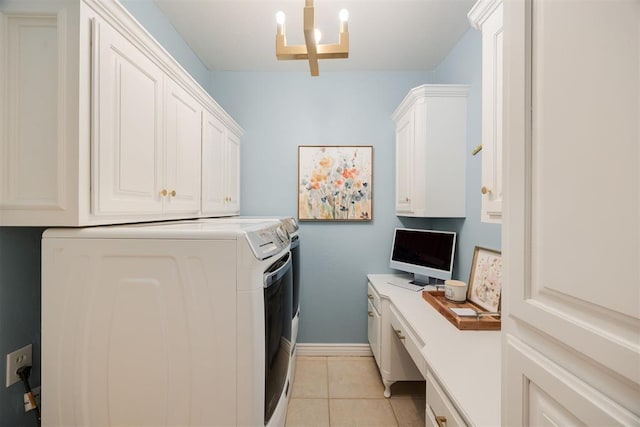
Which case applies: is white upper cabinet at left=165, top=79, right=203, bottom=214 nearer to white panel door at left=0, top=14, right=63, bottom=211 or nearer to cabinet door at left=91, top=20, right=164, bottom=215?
cabinet door at left=91, top=20, right=164, bottom=215

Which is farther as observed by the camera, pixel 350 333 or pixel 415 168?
pixel 350 333

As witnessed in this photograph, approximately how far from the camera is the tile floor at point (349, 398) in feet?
6.47

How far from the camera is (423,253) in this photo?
98.1 inches

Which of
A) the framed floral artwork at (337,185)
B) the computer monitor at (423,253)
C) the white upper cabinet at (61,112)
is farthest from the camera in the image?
the framed floral artwork at (337,185)

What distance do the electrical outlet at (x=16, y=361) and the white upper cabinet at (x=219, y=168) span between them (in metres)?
1.06

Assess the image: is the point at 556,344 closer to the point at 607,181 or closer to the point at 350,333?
the point at 607,181

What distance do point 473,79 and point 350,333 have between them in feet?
7.88

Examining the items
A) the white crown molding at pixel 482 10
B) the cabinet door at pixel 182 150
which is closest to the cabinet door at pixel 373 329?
the cabinet door at pixel 182 150

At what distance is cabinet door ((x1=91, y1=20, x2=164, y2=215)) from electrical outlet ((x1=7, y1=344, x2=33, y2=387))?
24.8 inches

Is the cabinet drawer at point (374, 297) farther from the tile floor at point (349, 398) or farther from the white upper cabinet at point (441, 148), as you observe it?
the white upper cabinet at point (441, 148)

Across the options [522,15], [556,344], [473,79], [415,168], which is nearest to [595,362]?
[556,344]

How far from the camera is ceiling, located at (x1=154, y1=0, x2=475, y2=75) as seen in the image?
193 cm

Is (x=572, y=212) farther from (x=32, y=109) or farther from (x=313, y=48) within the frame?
(x=32, y=109)

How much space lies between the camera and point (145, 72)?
1.29 metres
